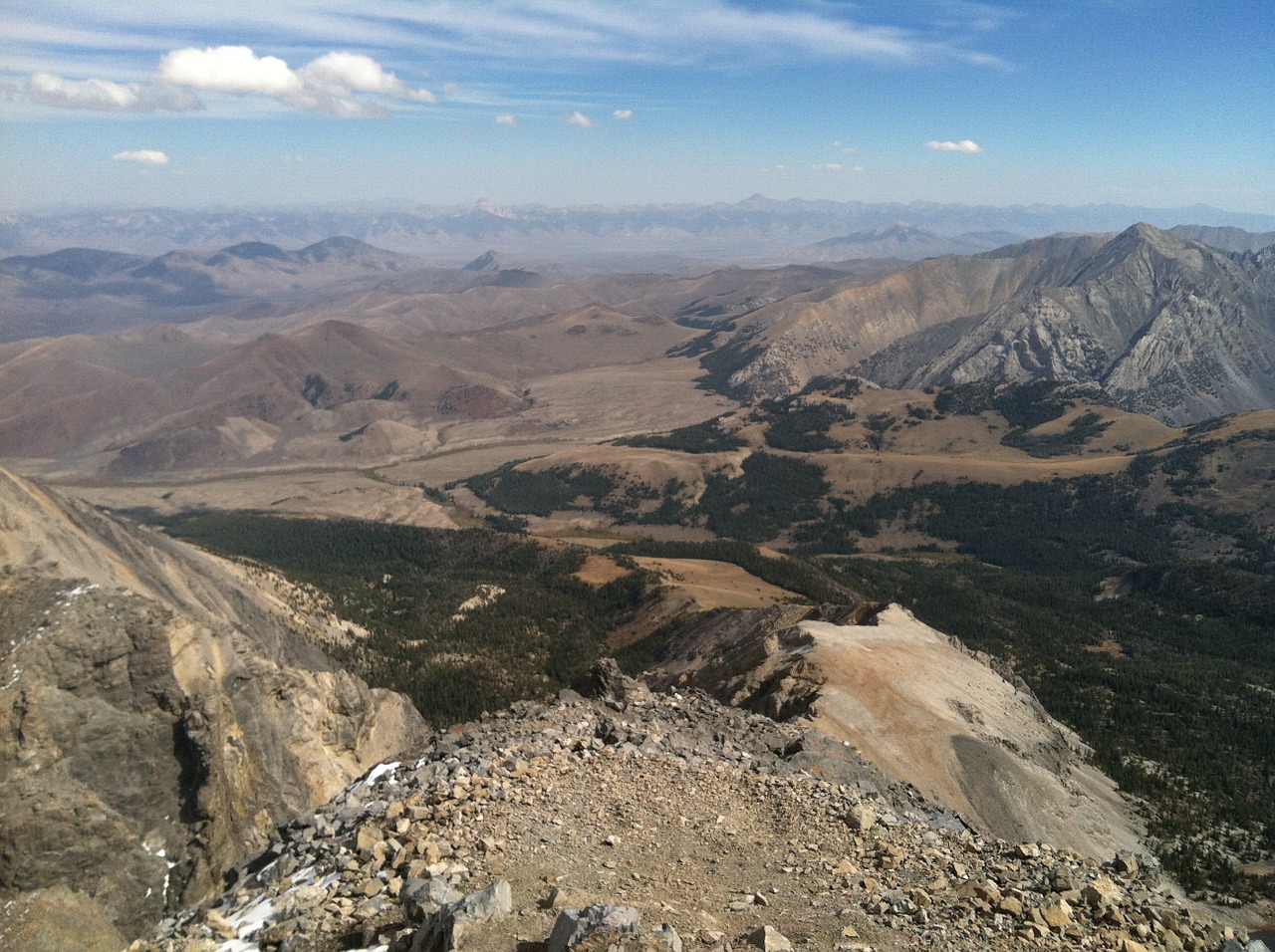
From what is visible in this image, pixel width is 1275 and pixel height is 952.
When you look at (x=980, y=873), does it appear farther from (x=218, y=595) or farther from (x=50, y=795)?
(x=218, y=595)

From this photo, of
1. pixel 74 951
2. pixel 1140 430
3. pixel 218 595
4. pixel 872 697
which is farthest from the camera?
pixel 1140 430

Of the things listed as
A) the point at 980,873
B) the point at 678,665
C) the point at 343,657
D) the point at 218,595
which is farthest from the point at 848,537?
the point at 980,873

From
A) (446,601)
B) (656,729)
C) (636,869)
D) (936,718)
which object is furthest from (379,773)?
(446,601)

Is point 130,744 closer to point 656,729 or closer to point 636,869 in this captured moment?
point 656,729

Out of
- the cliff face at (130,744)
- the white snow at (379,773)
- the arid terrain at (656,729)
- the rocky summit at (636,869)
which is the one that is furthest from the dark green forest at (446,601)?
the rocky summit at (636,869)

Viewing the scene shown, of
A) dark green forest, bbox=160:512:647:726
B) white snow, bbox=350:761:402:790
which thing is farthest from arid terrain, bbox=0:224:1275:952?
dark green forest, bbox=160:512:647:726

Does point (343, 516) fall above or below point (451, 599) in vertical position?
below
